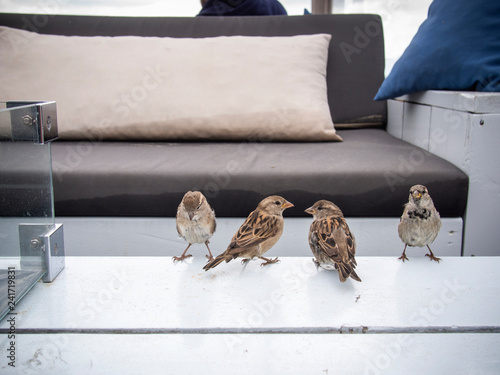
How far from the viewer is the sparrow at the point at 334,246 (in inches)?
37.9

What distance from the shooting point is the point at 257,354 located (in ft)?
2.35

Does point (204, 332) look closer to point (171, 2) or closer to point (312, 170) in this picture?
point (312, 170)

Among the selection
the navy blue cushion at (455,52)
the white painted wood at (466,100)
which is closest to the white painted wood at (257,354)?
the white painted wood at (466,100)

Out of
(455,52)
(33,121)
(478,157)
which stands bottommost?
(478,157)

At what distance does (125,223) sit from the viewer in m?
1.53

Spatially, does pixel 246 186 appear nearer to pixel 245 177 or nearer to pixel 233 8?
pixel 245 177

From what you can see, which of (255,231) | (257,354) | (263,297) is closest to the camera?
(257,354)

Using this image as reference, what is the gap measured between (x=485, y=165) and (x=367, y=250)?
48 centimetres

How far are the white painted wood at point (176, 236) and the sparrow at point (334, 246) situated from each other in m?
0.39

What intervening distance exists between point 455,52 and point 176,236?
1.21 metres

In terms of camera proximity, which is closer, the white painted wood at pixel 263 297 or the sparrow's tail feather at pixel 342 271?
the white painted wood at pixel 263 297

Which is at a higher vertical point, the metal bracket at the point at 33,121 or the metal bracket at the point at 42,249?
the metal bracket at the point at 33,121

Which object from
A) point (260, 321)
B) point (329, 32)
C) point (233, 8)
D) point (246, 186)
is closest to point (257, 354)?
point (260, 321)

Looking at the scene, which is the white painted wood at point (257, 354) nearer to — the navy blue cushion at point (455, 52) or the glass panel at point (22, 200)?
the glass panel at point (22, 200)
